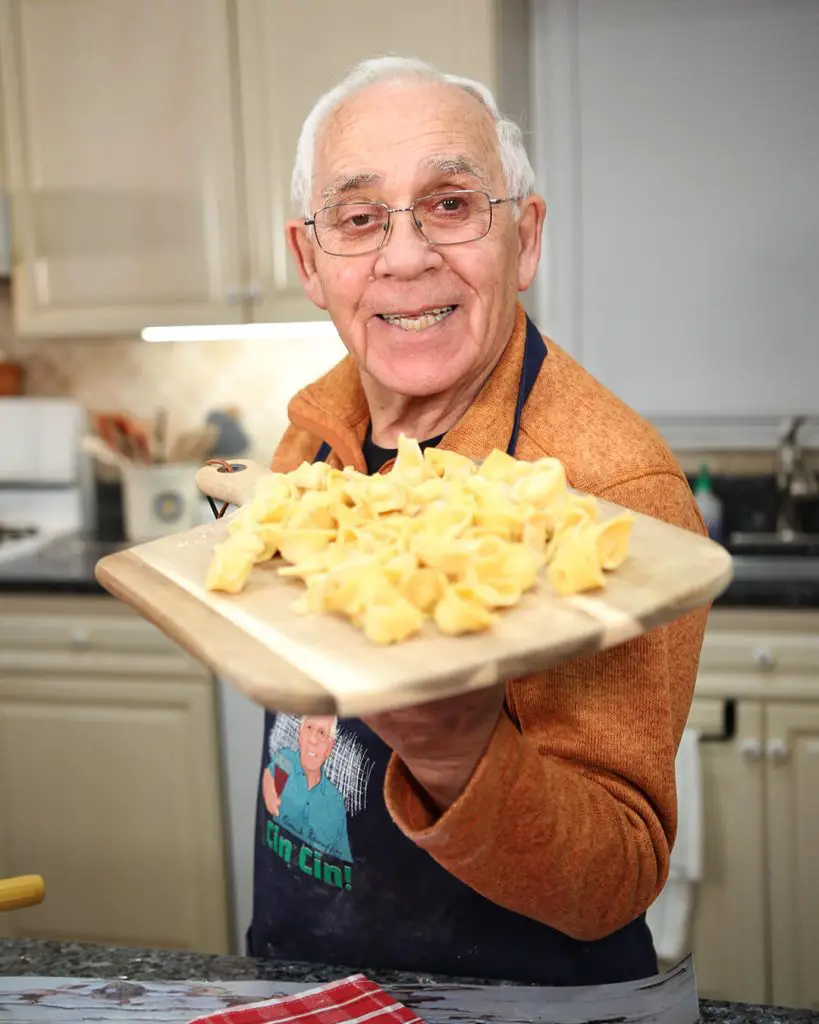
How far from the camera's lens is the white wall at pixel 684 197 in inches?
107

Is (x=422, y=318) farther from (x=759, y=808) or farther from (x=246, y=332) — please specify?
(x=246, y=332)

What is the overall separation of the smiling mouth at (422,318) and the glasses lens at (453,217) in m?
0.06

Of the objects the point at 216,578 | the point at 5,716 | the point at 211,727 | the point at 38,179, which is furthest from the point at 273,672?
the point at 38,179

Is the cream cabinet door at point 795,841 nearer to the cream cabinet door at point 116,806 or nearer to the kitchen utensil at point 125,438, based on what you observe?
the cream cabinet door at point 116,806

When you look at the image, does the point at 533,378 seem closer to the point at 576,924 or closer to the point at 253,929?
the point at 576,924

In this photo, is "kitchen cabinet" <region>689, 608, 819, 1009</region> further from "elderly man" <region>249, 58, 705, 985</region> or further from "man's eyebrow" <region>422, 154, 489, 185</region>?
"man's eyebrow" <region>422, 154, 489, 185</region>

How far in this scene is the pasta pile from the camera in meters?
0.68

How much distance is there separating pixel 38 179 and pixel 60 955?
225 cm

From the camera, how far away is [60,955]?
104cm

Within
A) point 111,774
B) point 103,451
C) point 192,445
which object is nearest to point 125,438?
point 103,451

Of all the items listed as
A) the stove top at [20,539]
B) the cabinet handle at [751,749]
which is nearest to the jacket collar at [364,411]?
the cabinet handle at [751,749]

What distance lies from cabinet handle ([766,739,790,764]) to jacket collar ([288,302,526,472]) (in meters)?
1.34

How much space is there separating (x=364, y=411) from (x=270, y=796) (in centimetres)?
45

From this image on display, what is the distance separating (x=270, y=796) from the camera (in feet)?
4.01
